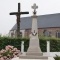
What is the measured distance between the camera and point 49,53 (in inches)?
789

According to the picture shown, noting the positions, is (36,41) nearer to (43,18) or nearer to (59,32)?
(59,32)

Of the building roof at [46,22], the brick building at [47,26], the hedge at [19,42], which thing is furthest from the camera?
the building roof at [46,22]

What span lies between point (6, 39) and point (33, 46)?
4.10m

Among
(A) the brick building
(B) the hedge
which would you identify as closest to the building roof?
(A) the brick building

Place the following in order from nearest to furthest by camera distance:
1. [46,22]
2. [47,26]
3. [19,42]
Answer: [19,42], [47,26], [46,22]

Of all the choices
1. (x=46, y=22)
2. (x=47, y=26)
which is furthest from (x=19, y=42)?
(x=46, y=22)

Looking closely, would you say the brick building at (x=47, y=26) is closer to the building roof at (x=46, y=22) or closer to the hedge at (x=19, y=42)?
the building roof at (x=46, y=22)

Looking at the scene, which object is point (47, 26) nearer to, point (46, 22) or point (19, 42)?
point (46, 22)

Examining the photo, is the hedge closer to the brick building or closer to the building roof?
the brick building

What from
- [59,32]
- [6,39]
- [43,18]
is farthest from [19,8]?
[43,18]

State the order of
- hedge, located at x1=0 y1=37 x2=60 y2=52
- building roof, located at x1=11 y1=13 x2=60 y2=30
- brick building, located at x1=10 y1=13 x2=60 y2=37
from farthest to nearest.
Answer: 1. building roof, located at x1=11 y1=13 x2=60 y2=30
2. brick building, located at x1=10 y1=13 x2=60 y2=37
3. hedge, located at x1=0 y1=37 x2=60 y2=52

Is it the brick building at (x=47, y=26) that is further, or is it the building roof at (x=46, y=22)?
the building roof at (x=46, y=22)

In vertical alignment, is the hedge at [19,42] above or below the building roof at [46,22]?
below

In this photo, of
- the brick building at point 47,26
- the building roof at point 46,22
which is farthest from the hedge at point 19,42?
the building roof at point 46,22
